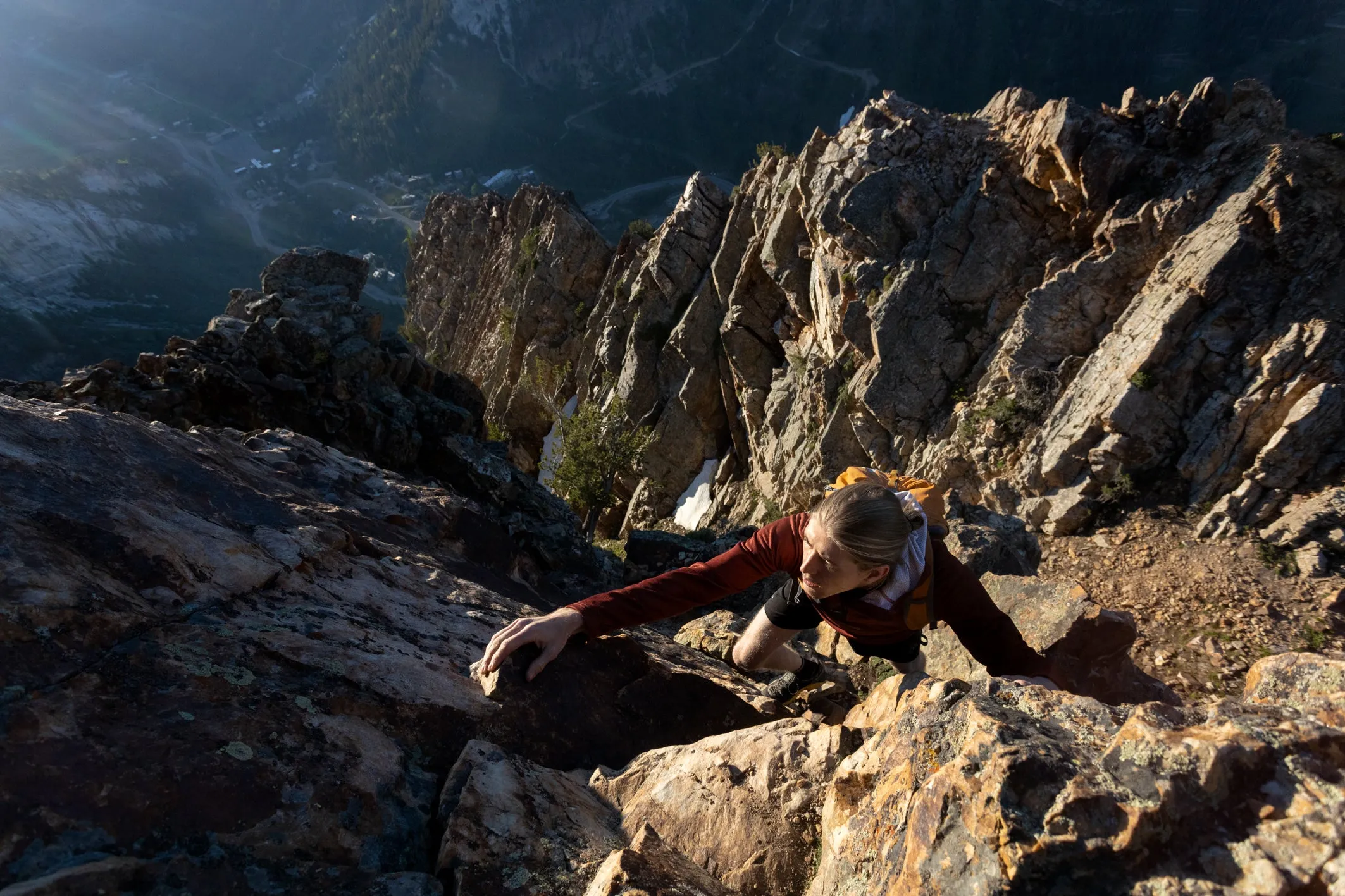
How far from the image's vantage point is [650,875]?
2.91 metres

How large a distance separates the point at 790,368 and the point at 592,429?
9.26 metres

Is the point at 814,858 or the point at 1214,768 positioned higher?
the point at 1214,768

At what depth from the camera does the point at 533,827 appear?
328 cm

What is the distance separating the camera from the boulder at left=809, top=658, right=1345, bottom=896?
2070 mm

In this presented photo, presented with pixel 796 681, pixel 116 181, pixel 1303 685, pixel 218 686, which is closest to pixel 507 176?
pixel 116 181

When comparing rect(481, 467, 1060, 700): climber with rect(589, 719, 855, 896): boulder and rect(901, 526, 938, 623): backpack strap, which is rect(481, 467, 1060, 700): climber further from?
rect(589, 719, 855, 896): boulder

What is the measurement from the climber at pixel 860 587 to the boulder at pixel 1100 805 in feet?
3.49

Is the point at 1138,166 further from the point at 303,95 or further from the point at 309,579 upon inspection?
the point at 303,95

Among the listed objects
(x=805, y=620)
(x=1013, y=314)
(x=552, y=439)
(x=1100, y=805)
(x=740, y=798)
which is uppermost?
(x=1013, y=314)

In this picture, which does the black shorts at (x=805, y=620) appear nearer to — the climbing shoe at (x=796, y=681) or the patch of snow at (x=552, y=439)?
the climbing shoe at (x=796, y=681)

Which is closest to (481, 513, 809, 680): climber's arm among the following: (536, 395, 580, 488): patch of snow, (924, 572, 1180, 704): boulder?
(924, 572, 1180, 704): boulder

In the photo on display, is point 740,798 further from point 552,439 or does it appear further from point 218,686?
point 552,439

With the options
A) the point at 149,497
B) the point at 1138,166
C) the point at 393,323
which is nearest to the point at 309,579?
the point at 149,497

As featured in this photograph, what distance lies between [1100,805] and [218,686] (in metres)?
4.05
